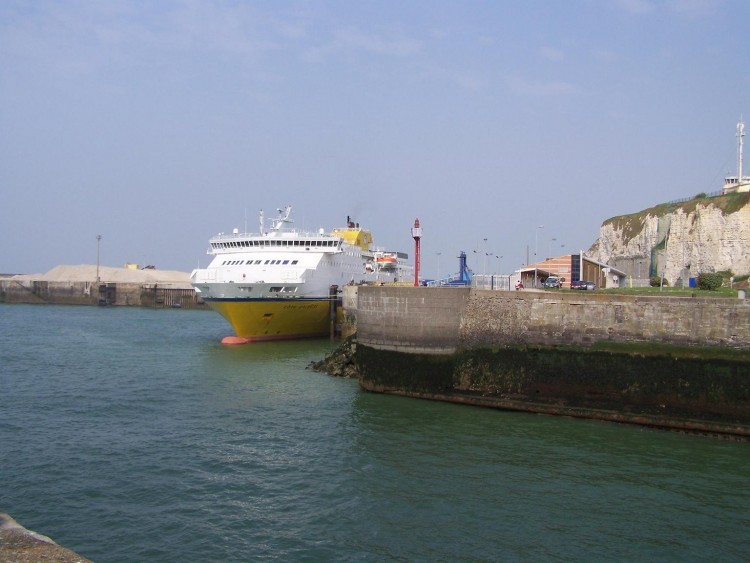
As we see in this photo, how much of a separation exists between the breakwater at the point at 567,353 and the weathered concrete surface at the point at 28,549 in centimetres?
1453

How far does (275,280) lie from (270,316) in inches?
89.1

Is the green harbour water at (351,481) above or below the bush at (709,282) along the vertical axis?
below

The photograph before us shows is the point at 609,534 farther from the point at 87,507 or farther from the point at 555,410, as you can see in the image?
the point at 87,507

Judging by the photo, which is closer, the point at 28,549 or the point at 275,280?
the point at 28,549

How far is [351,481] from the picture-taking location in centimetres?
1423

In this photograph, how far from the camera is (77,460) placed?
15219 millimetres

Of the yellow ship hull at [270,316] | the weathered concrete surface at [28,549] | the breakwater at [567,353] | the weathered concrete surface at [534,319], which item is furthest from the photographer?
the yellow ship hull at [270,316]

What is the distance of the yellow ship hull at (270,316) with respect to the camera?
Result: 39.0 meters

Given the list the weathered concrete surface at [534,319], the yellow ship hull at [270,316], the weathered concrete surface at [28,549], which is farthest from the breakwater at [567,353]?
the yellow ship hull at [270,316]

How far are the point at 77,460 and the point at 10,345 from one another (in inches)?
1072

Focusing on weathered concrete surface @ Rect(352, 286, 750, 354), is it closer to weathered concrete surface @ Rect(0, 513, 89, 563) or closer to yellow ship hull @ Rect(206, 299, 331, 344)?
weathered concrete surface @ Rect(0, 513, 89, 563)

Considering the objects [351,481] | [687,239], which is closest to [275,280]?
[351,481]

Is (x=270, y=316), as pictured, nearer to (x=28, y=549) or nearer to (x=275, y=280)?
(x=275, y=280)

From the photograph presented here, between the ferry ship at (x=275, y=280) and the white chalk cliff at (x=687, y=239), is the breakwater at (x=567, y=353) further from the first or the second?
the white chalk cliff at (x=687, y=239)
